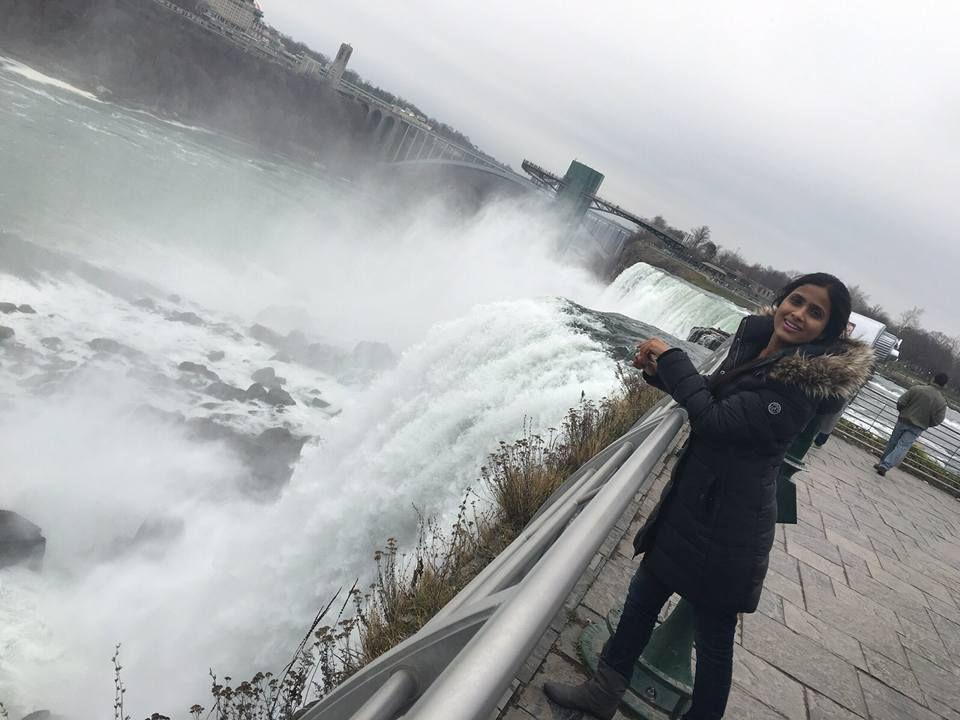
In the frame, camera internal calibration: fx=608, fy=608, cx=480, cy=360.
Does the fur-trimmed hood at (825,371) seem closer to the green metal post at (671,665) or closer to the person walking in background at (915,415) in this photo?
the green metal post at (671,665)

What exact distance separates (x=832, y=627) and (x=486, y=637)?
12.4 ft

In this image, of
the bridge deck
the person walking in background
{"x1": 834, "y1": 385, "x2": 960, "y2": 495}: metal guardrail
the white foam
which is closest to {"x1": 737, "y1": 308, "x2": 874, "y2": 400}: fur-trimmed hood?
the bridge deck

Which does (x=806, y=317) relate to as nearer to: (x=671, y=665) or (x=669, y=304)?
(x=671, y=665)

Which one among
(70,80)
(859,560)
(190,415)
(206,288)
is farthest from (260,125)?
(859,560)

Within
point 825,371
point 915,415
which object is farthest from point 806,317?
point 915,415

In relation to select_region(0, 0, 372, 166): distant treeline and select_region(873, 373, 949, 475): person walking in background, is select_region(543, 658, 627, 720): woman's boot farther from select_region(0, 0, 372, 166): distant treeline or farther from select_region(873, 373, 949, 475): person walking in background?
select_region(0, 0, 372, 166): distant treeline

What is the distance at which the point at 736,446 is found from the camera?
181 centimetres

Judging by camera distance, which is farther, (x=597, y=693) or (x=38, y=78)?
(x=38, y=78)

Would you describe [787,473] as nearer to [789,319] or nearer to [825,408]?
[825,408]

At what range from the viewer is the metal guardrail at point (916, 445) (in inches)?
395

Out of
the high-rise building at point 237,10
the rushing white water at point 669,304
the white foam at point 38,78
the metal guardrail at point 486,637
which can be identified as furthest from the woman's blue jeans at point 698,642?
the high-rise building at point 237,10

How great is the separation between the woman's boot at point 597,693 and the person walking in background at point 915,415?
8.15 metres

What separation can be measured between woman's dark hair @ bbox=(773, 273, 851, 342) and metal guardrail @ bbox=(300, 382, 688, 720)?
0.74 m

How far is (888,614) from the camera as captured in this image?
4.17m
